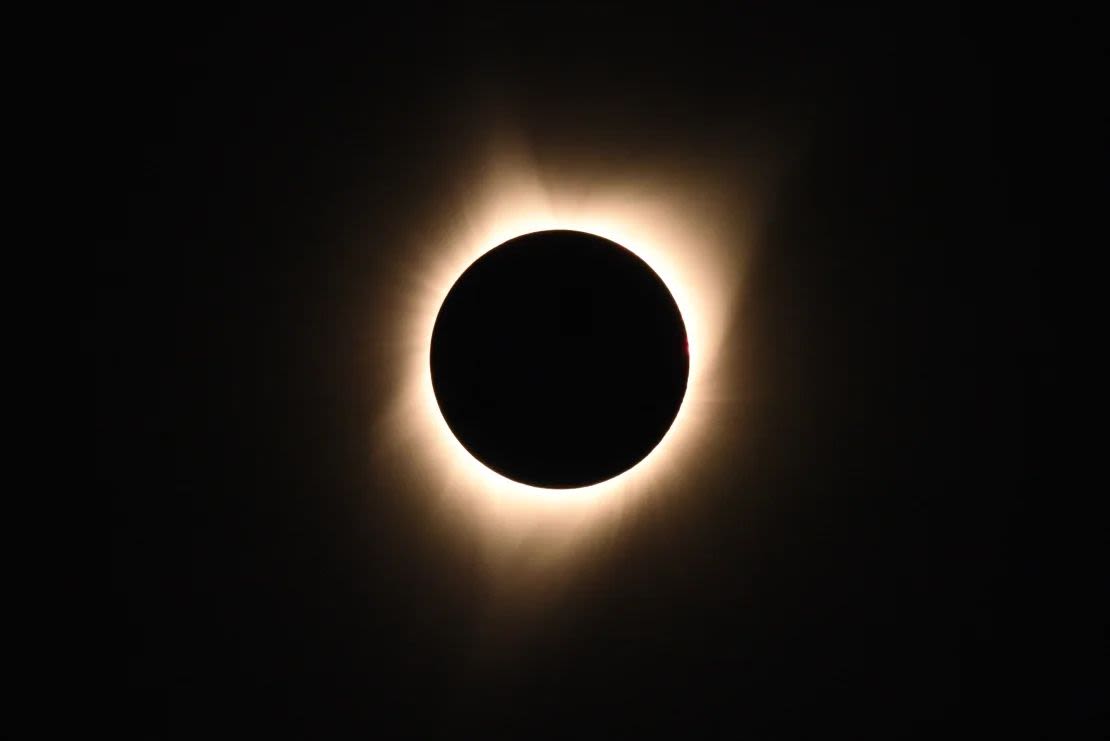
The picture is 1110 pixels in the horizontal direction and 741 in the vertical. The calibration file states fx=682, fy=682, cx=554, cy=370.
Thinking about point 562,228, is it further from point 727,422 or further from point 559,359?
point 727,422

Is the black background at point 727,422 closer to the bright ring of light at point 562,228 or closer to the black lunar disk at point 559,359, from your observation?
the bright ring of light at point 562,228

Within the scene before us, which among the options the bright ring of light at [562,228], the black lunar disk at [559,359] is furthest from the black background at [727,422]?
the black lunar disk at [559,359]

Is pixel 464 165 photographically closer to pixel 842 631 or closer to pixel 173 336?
→ pixel 173 336

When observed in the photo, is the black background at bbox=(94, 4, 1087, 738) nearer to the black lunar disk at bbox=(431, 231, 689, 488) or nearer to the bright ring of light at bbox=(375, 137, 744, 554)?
the bright ring of light at bbox=(375, 137, 744, 554)

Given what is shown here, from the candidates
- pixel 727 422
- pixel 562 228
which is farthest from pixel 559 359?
pixel 727 422

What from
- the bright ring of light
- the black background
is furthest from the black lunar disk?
the black background
